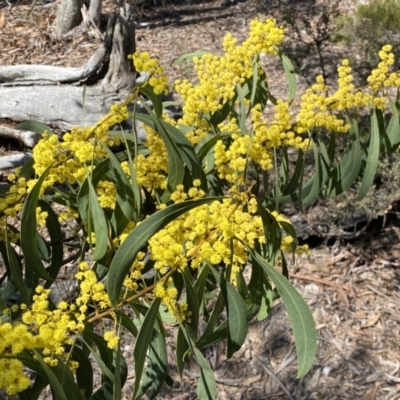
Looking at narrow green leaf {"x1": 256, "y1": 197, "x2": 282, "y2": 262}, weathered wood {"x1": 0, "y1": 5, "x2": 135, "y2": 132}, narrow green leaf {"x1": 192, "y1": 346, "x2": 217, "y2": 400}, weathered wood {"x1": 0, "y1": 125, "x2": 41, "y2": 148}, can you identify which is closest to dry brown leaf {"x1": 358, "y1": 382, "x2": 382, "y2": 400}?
narrow green leaf {"x1": 192, "y1": 346, "x2": 217, "y2": 400}

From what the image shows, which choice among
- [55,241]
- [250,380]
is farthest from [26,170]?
[250,380]

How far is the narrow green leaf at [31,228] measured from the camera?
1.27 metres

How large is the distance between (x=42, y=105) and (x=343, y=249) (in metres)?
2.22

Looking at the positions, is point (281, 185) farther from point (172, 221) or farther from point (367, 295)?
point (367, 295)

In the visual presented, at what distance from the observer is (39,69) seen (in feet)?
13.5

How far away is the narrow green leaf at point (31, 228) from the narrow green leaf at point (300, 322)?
0.49m

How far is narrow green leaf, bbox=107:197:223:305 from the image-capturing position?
3.69ft

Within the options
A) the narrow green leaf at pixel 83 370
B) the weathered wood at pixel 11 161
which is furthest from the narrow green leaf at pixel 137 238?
the weathered wood at pixel 11 161

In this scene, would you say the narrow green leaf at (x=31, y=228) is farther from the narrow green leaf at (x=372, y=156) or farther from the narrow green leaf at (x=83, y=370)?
the narrow green leaf at (x=372, y=156)

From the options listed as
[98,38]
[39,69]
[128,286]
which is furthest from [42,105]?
[128,286]

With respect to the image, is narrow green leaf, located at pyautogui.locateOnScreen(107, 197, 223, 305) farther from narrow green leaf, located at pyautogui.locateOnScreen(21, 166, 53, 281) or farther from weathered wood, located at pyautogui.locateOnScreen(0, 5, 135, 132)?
weathered wood, located at pyautogui.locateOnScreen(0, 5, 135, 132)

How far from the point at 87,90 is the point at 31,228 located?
272cm

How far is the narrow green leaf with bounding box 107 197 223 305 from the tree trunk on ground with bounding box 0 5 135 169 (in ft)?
9.08

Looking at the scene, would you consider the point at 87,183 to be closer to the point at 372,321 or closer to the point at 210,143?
the point at 210,143
